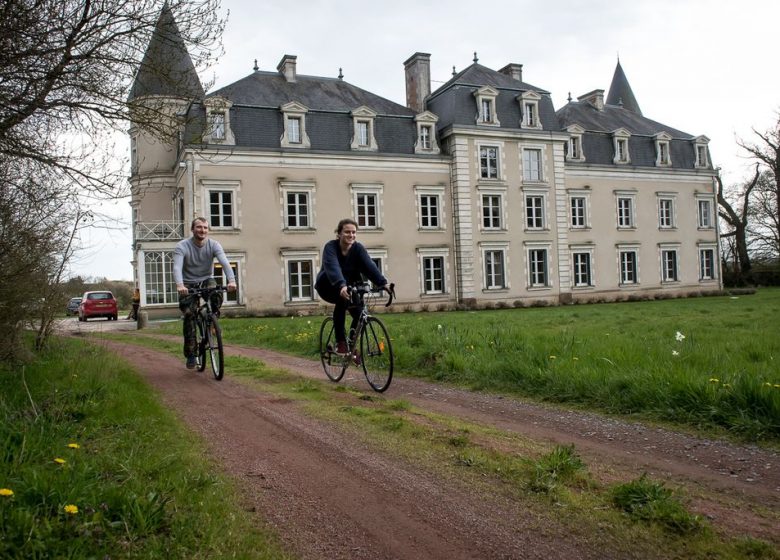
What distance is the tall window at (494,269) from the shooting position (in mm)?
34281

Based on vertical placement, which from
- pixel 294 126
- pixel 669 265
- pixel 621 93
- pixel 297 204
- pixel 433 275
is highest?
pixel 621 93

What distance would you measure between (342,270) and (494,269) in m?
28.0

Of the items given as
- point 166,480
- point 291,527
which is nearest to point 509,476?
point 291,527

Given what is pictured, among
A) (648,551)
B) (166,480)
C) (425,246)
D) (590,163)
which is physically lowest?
(648,551)

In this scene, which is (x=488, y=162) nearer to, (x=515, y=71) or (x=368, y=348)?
(x=515, y=71)

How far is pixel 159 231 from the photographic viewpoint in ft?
98.7

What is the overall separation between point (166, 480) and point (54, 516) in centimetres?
67

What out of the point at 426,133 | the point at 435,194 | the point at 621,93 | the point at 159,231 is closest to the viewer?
the point at 159,231

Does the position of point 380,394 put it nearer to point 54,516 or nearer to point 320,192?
point 54,516

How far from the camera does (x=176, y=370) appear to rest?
867 centimetres

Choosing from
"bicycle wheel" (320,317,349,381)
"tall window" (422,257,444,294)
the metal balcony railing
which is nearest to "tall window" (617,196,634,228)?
Result: "tall window" (422,257,444,294)

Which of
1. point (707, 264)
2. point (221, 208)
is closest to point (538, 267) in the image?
point (707, 264)

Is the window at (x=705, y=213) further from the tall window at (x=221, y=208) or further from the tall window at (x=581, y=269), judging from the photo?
the tall window at (x=221, y=208)

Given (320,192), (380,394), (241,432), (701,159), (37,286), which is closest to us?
(241,432)
